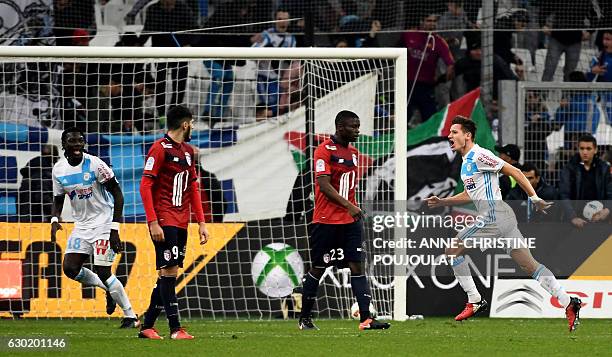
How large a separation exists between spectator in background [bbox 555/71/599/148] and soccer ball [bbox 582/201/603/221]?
1.71 m

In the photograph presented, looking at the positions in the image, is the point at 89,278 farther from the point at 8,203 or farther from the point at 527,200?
the point at 527,200

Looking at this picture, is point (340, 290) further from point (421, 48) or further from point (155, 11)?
point (155, 11)

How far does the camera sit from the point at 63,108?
1587 cm

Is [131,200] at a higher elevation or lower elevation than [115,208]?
lower

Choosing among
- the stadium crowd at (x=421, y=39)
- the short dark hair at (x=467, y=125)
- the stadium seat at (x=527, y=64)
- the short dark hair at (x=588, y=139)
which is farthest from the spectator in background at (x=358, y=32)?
the short dark hair at (x=467, y=125)

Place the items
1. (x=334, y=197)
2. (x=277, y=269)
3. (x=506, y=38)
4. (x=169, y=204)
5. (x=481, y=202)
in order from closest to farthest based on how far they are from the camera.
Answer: (x=169, y=204) → (x=334, y=197) → (x=481, y=202) → (x=277, y=269) → (x=506, y=38)

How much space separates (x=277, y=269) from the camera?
1503cm

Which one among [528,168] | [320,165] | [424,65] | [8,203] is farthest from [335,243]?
[424,65]

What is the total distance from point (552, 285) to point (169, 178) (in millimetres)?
4056

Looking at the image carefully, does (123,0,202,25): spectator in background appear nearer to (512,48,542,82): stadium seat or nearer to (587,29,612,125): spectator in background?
(512,48,542,82): stadium seat

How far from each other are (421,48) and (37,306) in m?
6.94

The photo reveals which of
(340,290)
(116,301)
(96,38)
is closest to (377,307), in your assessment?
(340,290)

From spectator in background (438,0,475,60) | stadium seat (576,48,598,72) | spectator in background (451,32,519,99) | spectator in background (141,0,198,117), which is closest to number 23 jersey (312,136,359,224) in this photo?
spectator in background (451,32,519,99)

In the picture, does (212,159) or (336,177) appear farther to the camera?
(212,159)
